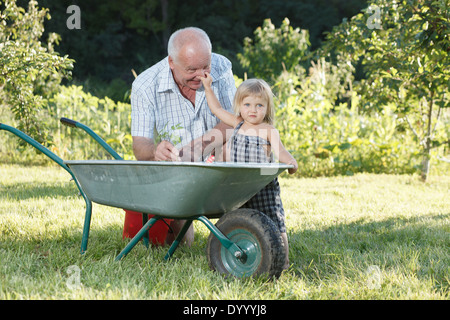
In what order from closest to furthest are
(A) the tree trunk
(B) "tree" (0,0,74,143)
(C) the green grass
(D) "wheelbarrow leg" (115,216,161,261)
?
(C) the green grass < (D) "wheelbarrow leg" (115,216,161,261) < (B) "tree" (0,0,74,143) < (A) the tree trunk

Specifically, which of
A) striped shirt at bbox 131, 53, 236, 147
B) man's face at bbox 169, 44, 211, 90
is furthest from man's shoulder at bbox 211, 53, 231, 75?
man's face at bbox 169, 44, 211, 90

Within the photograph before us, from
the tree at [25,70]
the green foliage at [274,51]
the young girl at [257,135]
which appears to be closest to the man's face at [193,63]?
the young girl at [257,135]

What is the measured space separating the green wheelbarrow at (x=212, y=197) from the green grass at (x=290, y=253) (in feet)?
0.31

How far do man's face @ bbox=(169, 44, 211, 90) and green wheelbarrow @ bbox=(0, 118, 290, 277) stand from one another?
65 centimetres

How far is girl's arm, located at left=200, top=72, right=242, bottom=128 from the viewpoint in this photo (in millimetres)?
2434

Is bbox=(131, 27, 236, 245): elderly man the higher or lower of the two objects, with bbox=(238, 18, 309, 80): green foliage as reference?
lower

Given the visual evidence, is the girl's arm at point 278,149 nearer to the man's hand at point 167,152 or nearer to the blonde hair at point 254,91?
the blonde hair at point 254,91

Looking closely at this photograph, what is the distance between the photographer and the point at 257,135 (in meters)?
2.33

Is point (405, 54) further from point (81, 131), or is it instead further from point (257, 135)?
point (81, 131)

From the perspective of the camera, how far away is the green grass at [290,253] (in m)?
1.89

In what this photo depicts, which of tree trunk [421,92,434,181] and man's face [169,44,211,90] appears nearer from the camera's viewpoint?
man's face [169,44,211,90]

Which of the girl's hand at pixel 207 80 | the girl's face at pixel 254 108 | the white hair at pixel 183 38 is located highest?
the white hair at pixel 183 38

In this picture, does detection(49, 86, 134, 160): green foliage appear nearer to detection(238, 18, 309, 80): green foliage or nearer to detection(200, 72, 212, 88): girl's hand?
detection(238, 18, 309, 80): green foliage

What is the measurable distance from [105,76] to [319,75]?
10583 millimetres
